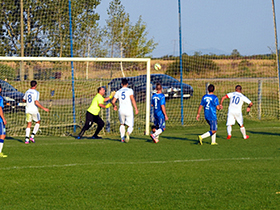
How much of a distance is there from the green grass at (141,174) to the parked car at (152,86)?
14.1 ft

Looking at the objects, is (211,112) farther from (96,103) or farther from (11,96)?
(11,96)

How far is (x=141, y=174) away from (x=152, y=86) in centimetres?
1043

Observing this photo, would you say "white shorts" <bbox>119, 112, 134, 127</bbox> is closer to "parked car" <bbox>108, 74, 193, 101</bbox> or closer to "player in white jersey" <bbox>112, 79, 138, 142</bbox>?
"player in white jersey" <bbox>112, 79, 138, 142</bbox>

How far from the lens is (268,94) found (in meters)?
20.8

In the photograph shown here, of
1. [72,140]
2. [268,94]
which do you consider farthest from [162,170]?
[268,94]

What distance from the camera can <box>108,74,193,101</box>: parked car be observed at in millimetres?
17281

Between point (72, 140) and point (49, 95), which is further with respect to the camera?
point (49, 95)

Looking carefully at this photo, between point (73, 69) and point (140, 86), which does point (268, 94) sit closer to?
point (140, 86)

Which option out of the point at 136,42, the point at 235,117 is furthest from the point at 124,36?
the point at 235,117

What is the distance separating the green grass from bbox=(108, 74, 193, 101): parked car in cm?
430

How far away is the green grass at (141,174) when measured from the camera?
658 centimetres

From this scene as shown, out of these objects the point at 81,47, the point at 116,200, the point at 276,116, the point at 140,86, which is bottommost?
the point at 116,200

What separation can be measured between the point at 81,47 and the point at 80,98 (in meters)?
2.16

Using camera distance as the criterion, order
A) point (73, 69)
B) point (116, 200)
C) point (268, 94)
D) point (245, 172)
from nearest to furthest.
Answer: point (116, 200), point (245, 172), point (73, 69), point (268, 94)
